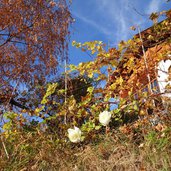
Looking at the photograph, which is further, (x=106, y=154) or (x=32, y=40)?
(x=32, y=40)

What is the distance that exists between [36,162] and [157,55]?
2.46 meters

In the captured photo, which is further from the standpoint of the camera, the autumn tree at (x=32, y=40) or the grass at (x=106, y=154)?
the autumn tree at (x=32, y=40)

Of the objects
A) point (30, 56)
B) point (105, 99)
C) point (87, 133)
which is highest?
point (30, 56)

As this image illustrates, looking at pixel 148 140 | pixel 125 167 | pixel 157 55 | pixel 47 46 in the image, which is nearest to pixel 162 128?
pixel 148 140

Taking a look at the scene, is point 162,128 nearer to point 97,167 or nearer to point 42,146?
point 97,167

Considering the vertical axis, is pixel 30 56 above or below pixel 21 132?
above

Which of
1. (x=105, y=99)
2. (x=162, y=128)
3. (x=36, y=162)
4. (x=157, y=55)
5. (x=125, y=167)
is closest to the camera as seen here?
(x=125, y=167)

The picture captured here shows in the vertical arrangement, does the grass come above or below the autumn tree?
below

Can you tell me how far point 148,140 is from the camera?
10.1ft

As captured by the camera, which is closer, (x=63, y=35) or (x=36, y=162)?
(x=36, y=162)

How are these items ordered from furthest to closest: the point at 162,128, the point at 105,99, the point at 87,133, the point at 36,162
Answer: the point at 105,99 < the point at 87,133 < the point at 162,128 < the point at 36,162

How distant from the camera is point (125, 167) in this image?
8.64ft

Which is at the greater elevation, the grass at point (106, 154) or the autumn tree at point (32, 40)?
the autumn tree at point (32, 40)

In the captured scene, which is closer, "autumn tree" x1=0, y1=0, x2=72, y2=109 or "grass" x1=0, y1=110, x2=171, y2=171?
"grass" x1=0, y1=110, x2=171, y2=171
